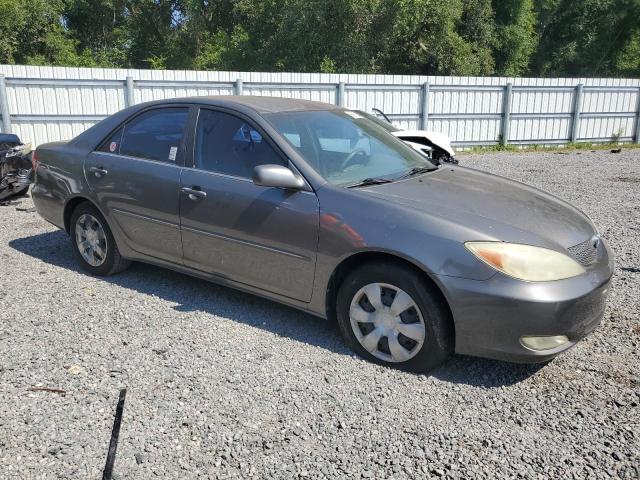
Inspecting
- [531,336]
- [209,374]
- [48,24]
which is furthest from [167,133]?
[48,24]

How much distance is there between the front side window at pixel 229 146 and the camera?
13.8ft

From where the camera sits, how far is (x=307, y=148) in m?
4.19

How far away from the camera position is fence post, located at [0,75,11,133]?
11.6 m

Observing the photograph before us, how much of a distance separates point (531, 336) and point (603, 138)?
18053mm

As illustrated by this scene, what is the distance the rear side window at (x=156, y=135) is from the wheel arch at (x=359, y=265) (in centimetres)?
168

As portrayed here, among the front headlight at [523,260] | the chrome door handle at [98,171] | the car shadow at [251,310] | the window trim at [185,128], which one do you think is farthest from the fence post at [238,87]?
the front headlight at [523,260]

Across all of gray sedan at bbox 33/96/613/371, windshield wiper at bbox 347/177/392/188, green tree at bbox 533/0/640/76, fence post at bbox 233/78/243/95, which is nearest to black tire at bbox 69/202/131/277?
gray sedan at bbox 33/96/613/371

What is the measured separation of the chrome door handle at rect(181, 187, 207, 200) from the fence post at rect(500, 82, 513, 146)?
583 inches

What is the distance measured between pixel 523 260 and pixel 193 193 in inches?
93.4

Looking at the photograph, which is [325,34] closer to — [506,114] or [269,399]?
[506,114]

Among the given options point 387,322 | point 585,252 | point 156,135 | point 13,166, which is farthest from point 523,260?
point 13,166

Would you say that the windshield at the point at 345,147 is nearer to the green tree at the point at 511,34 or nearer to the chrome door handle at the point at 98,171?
the chrome door handle at the point at 98,171

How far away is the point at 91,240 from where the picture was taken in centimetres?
538

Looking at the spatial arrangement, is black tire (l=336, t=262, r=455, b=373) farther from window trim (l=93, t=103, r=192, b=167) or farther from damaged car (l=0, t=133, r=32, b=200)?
damaged car (l=0, t=133, r=32, b=200)
